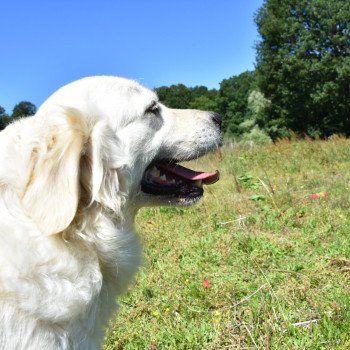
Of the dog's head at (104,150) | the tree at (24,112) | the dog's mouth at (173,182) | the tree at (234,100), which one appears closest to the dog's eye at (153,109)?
the dog's head at (104,150)

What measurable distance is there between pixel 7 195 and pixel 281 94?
32.3 meters

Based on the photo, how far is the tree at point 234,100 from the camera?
183 ft

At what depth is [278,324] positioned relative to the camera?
275 centimetres

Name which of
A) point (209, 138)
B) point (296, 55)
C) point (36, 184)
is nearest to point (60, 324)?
point (36, 184)

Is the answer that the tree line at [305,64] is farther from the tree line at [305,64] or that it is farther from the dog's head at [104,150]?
the dog's head at [104,150]

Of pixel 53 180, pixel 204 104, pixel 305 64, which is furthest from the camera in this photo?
pixel 204 104

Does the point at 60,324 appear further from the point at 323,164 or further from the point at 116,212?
the point at 323,164

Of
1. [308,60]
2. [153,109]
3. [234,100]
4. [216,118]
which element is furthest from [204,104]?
[153,109]

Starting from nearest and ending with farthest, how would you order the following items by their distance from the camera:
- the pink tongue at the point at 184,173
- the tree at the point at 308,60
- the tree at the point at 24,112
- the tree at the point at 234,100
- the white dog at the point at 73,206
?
the white dog at the point at 73,206 < the tree at the point at 24,112 < the pink tongue at the point at 184,173 < the tree at the point at 308,60 < the tree at the point at 234,100

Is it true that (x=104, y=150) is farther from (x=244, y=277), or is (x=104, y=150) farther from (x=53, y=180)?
(x=244, y=277)

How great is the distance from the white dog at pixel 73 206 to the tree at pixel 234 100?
50331mm

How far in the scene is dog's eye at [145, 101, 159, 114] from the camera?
2.54 m

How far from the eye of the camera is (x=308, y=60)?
3081 cm

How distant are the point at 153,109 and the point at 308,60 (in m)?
30.6
